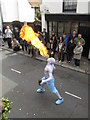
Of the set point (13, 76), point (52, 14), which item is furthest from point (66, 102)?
point (52, 14)

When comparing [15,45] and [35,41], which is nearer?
[35,41]

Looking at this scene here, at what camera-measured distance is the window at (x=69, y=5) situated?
847 cm

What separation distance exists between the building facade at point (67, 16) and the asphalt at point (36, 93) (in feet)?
10.7

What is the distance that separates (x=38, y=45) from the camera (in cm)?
856

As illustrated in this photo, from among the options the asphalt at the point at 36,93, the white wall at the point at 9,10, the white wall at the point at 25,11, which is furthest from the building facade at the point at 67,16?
the white wall at the point at 9,10

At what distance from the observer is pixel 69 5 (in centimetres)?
875

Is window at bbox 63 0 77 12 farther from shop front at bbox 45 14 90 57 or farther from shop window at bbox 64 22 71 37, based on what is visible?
shop window at bbox 64 22 71 37

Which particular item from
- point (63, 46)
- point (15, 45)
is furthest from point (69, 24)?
point (15, 45)

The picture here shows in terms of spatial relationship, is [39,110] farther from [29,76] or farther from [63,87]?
[29,76]

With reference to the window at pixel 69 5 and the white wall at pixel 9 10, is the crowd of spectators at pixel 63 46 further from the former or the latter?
the white wall at pixel 9 10

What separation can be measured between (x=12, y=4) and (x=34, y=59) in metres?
8.21

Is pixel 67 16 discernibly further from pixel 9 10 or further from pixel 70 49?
pixel 9 10

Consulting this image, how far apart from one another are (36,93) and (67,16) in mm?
5953

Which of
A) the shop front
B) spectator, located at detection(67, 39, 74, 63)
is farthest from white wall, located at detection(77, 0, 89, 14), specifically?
spectator, located at detection(67, 39, 74, 63)
